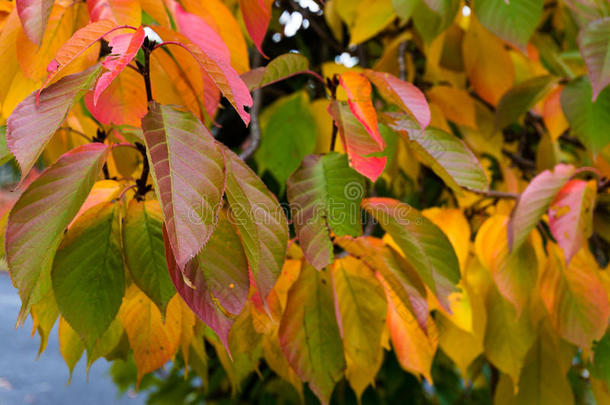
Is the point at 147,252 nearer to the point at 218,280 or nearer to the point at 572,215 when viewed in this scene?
the point at 218,280

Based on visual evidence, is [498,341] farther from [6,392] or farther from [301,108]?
[6,392]

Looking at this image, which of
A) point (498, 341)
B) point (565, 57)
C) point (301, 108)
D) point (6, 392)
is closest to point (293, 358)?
point (498, 341)

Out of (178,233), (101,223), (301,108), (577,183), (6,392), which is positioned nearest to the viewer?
(178,233)

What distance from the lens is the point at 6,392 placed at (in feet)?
12.1

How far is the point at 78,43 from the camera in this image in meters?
0.31

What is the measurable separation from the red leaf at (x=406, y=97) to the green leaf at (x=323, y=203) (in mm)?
60

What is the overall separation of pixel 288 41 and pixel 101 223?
36.1 inches

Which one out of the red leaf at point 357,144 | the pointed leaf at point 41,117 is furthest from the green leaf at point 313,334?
the pointed leaf at point 41,117

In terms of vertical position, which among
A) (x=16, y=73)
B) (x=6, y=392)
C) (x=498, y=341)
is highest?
(x=16, y=73)

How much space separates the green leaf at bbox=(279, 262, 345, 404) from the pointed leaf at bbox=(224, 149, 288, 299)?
0.09 m

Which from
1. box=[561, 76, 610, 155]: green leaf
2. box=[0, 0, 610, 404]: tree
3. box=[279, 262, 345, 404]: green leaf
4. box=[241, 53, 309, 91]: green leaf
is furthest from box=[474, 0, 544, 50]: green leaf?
box=[279, 262, 345, 404]: green leaf

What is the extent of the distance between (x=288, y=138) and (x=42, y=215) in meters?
0.51

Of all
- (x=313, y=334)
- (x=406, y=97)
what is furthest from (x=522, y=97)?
(x=313, y=334)

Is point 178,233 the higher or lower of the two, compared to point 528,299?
higher
